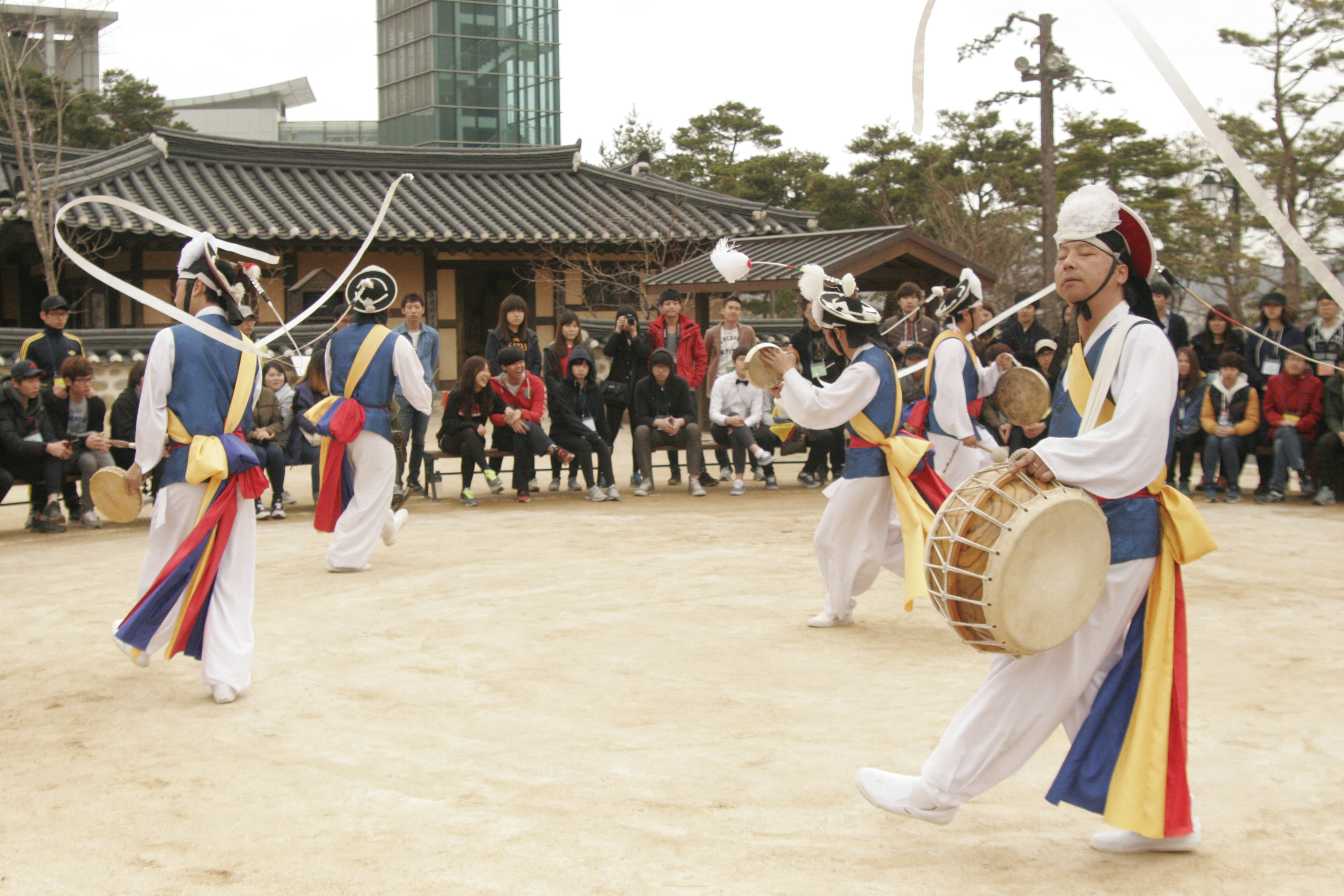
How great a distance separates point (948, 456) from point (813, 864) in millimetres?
4945

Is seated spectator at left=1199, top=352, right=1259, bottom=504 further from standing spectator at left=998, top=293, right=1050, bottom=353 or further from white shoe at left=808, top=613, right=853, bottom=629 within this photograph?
white shoe at left=808, top=613, right=853, bottom=629

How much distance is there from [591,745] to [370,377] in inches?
157

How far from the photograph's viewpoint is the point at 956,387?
738cm

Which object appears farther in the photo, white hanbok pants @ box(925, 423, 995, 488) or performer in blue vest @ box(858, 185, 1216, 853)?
white hanbok pants @ box(925, 423, 995, 488)

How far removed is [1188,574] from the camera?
694 cm

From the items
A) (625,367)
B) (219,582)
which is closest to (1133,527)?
(219,582)

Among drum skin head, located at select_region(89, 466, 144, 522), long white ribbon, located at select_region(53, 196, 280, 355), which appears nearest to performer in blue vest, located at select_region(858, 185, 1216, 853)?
long white ribbon, located at select_region(53, 196, 280, 355)

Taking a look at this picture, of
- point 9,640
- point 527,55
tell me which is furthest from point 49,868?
point 527,55

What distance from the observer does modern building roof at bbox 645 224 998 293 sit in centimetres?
1325

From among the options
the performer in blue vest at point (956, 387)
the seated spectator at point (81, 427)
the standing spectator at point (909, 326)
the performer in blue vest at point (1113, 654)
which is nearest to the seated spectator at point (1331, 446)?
the standing spectator at point (909, 326)

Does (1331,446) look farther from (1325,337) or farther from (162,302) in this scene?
(162,302)

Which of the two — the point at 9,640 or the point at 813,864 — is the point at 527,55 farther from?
the point at 813,864

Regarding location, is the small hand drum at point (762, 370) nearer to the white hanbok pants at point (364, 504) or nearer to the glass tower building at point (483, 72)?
the white hanbok pants at point (364, 504)

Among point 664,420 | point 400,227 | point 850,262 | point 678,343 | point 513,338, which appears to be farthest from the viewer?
point 400,227
